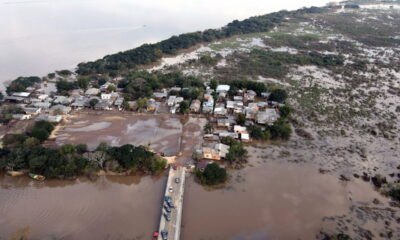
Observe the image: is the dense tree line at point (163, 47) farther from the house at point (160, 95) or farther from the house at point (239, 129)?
the house at point (239, 129)

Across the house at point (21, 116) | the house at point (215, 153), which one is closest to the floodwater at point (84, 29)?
→ the house at point (21, 116)

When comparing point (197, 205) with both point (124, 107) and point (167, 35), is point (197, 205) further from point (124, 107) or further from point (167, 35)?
point (167, 35)

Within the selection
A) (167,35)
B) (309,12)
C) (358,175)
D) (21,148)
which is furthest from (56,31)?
(309,12)

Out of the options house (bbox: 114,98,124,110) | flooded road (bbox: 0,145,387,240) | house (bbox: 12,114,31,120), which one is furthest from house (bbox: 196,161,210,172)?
house (bbox: 12,114,31,120)

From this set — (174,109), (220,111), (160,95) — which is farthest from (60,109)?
(220,111)

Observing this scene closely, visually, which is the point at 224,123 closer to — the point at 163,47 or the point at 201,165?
the point at 201,165
